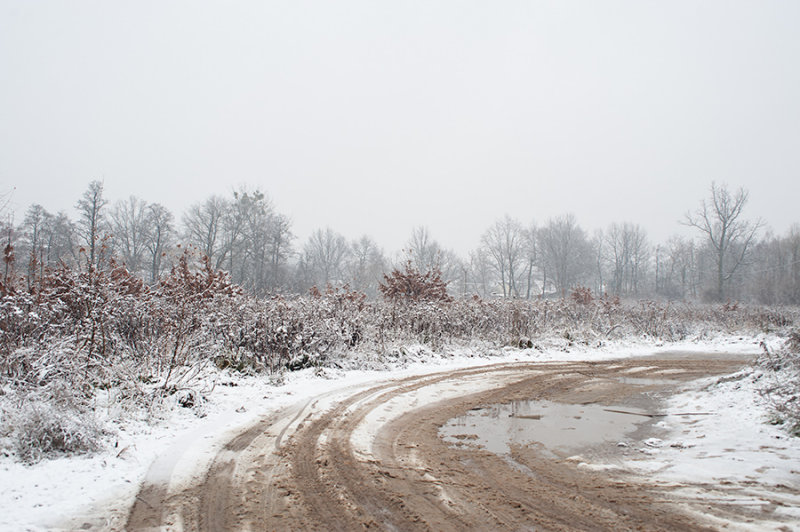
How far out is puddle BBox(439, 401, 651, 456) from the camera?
5.61 meters

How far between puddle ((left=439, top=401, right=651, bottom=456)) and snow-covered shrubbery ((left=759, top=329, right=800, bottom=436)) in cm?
166

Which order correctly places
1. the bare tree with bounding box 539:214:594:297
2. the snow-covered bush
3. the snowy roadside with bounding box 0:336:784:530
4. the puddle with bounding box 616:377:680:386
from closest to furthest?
the snowy roadside with bounding box 0:336:784:530 → the snow-covered bush → the puddle with bounding box 616:377:680:386 → the bare tree with bounding box 539:214:594:297

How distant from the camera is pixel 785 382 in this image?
6188 mm

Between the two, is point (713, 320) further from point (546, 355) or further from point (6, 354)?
point (6, 354)

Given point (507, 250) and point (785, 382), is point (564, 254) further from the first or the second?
point (785, 382)

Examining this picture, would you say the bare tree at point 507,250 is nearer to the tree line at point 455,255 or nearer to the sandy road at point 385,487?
the tree line at point 455,255

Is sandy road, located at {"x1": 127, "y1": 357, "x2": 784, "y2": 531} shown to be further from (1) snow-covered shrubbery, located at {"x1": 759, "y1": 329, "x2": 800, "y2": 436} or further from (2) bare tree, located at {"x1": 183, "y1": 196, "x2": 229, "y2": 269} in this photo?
(2) bare tree, located at {"x1": 183, "y1": 196, "x2": 229, "y2": 269}

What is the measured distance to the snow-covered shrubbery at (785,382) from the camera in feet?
17.8

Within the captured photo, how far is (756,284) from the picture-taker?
4566 centimetres

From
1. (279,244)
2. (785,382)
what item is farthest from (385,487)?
(279,244)

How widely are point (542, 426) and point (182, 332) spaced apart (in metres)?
6.72

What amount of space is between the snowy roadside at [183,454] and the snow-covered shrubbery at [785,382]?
0.74 feet

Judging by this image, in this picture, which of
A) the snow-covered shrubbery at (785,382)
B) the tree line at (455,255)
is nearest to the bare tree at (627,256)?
the tree line at (455,255)

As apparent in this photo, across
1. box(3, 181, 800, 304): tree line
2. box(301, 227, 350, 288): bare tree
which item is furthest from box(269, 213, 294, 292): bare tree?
box(301, 227, 350, 288): bare tree
